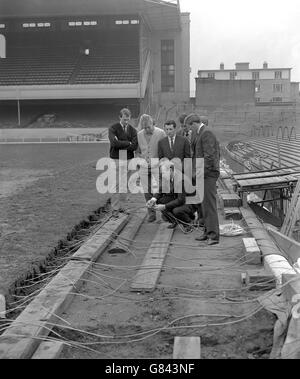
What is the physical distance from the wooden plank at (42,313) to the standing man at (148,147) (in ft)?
9.84

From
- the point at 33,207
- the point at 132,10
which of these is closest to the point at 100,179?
the point at 33,207

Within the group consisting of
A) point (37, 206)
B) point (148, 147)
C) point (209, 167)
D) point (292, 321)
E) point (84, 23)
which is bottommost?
point (37, 206)

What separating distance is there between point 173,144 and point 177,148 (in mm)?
93

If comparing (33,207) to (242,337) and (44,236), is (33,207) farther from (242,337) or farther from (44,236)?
(242,337)

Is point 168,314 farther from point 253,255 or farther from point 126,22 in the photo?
point 126,22

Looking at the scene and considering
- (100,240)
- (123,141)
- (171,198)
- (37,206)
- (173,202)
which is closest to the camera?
(100,240)

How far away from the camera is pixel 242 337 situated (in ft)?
14.1

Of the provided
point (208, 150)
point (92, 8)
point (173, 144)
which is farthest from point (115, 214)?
point (92, 8)

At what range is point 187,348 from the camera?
156 inches

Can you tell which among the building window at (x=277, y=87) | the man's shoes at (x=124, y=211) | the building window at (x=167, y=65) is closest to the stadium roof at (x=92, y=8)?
the building window at (x=167, y=65)

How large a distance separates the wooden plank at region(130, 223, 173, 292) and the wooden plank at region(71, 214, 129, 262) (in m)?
0.60

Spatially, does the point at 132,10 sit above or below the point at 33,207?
above

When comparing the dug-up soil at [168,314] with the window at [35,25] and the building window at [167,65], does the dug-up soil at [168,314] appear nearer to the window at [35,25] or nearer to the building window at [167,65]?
the window at [35,25]
